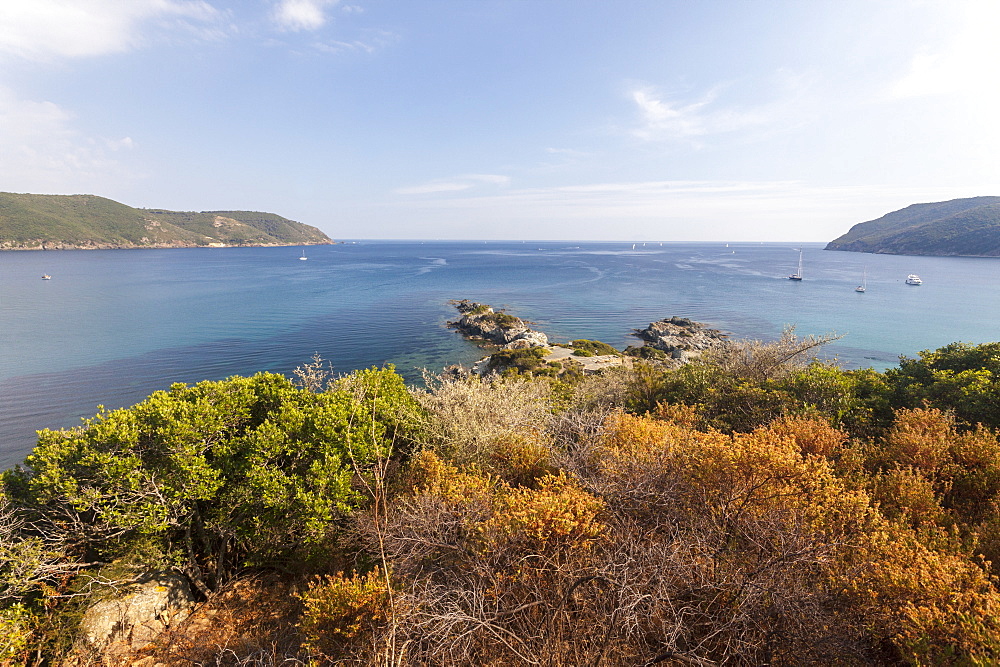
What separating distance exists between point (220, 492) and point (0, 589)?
3165 millimetres

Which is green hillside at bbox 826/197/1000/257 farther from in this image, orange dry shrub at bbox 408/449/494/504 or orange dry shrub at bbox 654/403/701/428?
orange dry shrub at bbox 408/449/494/504

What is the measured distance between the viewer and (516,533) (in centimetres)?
646

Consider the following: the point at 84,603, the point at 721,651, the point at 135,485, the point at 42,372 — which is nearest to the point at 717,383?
the point at 721,651

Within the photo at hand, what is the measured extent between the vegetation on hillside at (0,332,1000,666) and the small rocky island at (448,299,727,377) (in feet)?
61.8

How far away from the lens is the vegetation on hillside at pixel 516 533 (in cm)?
531

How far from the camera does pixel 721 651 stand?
549 centimetres

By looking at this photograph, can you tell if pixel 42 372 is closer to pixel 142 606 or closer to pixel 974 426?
pixel 142 606

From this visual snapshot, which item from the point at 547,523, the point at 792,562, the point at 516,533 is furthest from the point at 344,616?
the point at 792,562

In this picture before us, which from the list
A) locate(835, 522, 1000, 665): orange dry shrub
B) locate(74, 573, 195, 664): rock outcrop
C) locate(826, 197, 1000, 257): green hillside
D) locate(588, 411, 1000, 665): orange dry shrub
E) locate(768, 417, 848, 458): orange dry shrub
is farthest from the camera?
locate(826, 197, 1000, 257): green hillside

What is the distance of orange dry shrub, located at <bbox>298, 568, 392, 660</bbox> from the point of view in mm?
6559

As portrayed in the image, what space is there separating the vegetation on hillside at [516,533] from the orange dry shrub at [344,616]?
0.16ft

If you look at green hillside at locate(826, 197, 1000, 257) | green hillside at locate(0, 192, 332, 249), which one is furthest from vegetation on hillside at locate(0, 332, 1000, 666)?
green hillside at locate(0, 192, 332, 249)

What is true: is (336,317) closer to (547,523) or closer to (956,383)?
(547,523)

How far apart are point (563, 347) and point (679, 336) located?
14.3 meters
